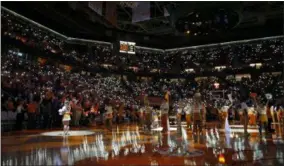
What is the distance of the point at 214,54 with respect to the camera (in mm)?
30969

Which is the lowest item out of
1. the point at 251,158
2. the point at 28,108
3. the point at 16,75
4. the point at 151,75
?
the point at 251,158

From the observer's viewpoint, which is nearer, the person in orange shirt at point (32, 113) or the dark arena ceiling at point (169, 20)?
the dark arena ceiling at point (169, 20)

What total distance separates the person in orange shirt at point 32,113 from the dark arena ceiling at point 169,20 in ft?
19.2

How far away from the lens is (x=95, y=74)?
27953 mm

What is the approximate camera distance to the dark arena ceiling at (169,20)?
34.2 feet

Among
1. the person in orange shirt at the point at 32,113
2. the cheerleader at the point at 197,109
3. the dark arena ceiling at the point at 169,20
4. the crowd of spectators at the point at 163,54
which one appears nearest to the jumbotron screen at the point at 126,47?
the crowd of spectators at the point at 163,54

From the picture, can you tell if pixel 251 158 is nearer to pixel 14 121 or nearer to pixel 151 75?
pixel 14 121

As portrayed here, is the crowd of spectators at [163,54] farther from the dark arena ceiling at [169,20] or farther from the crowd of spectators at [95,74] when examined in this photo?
the dark arena ceiling at [169,20]

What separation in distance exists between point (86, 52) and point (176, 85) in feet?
38.0

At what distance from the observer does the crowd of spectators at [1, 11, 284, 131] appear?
13414 millimetres

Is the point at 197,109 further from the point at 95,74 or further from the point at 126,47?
the point at 95,74

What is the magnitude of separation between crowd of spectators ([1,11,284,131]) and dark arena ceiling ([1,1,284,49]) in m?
1.61

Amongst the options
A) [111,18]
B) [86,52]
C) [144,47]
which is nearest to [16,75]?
[111,18]

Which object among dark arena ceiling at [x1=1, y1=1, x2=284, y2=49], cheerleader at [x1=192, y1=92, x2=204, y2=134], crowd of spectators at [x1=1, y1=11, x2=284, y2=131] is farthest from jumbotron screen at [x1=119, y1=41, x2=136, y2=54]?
cheerleader at [x1=192, y1=92, x2=204, y2=134]
